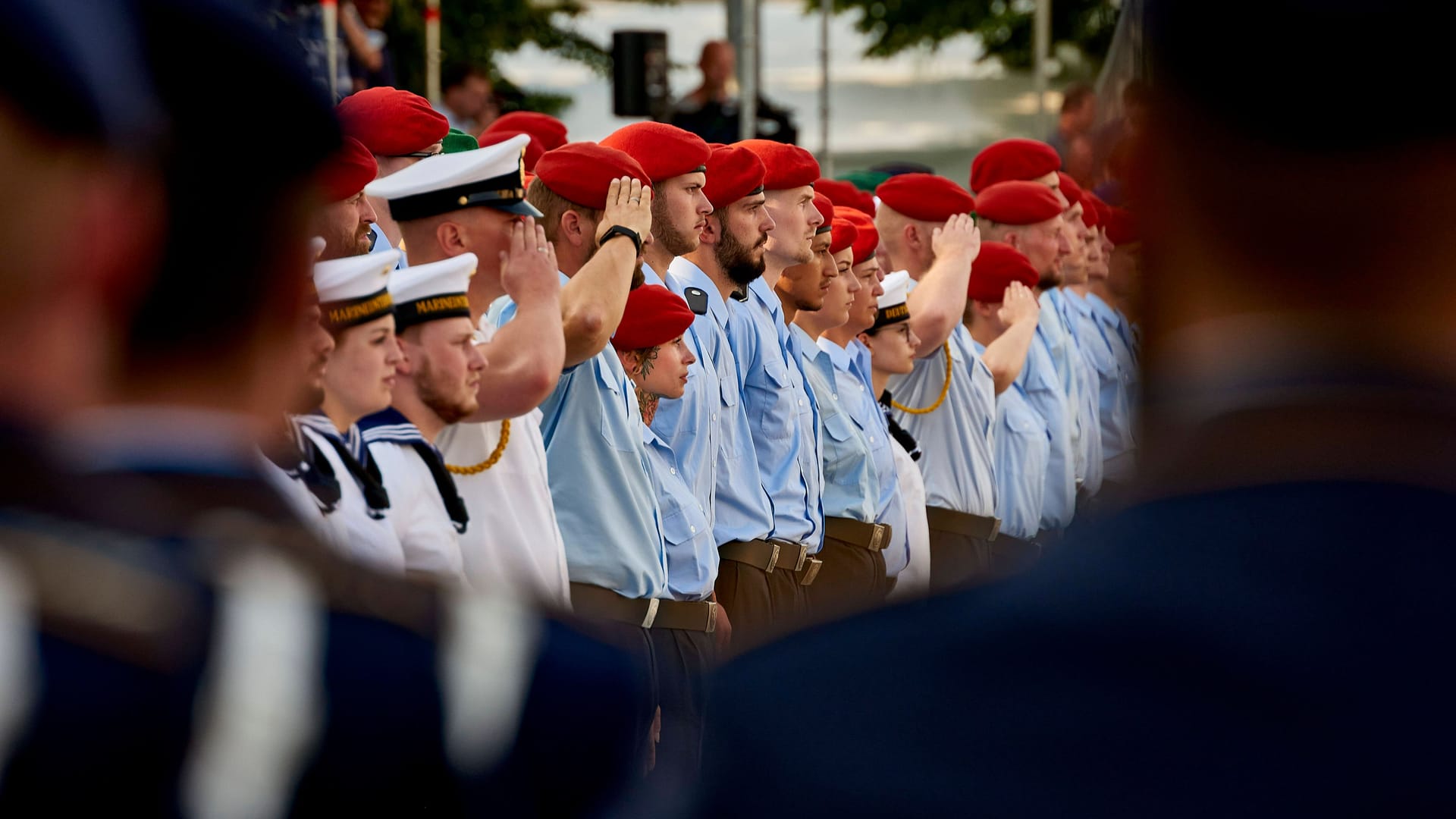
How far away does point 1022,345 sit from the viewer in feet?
25.6

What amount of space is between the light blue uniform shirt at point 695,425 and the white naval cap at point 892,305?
1.57 metres

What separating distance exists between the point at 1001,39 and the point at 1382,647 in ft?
96.4

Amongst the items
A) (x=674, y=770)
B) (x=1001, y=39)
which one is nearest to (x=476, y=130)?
(x=674, y=770)

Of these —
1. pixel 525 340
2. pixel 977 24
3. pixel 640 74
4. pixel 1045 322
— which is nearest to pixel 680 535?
pixel 525 340

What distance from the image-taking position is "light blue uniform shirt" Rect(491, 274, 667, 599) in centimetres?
427

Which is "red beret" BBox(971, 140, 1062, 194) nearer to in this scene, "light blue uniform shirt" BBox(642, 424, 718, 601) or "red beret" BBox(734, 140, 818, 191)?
"red beret" BBox(734, 140, 818, 191)

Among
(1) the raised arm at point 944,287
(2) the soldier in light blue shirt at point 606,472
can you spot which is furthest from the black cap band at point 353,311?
(1) the raised arm at point 944,287

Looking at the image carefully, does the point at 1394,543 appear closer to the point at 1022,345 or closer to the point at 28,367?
the point at 28,367

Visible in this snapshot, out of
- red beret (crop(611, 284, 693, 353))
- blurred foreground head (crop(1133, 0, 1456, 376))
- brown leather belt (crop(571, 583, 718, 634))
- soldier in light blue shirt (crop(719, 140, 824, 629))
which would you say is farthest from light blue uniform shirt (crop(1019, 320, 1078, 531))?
blurred foreground head (crop(1133, 0, 1456, 376))

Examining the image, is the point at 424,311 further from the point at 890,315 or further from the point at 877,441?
the point at 890,315

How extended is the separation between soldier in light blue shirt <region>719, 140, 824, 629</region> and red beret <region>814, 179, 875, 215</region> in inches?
49.7

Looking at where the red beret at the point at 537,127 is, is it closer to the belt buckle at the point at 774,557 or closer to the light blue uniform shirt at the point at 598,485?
the belt buckle at the point at 774,557

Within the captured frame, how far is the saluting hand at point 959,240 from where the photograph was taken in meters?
7.40

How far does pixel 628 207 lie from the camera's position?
4484mm
